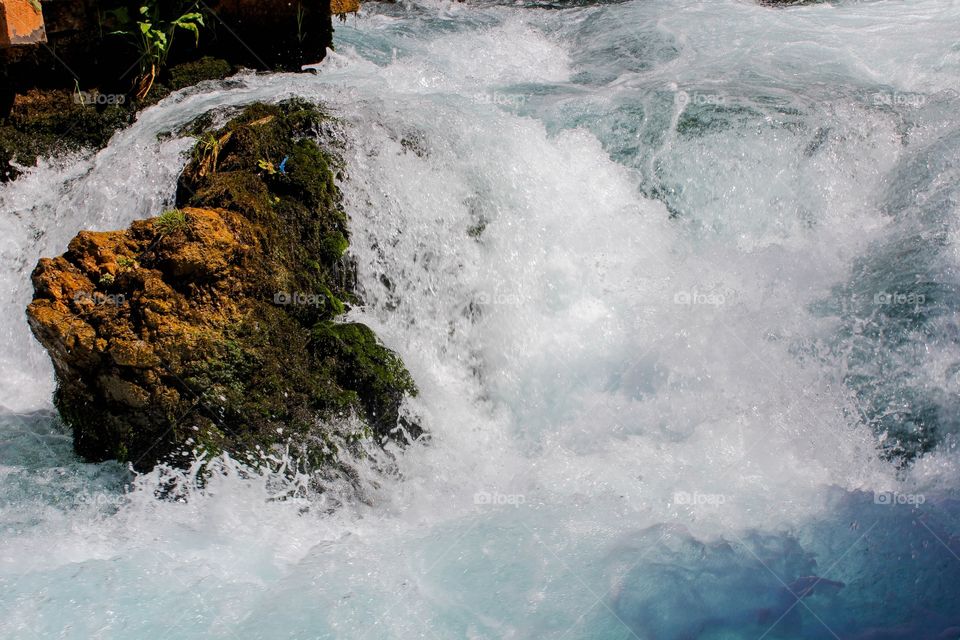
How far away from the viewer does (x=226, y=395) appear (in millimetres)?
4160

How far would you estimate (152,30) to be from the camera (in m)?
6.18

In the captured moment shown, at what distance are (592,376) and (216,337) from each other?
7.15 feet

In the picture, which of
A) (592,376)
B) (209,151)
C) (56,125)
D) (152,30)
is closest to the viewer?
(209,151)

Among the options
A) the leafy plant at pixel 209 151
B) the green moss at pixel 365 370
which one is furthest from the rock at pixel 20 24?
the green moss at pixel 365 370

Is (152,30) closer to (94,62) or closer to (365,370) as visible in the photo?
(94,62)

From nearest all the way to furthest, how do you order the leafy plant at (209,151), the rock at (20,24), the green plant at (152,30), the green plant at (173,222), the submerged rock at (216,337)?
the submerged rock at (216,337)
the green plant at (173,222)
the leafy plant at (209,151)
the rock at (20,24)
the green plant at (152,30)

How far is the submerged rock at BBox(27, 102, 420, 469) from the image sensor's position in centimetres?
403

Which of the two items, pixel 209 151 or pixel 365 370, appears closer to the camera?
pixel 365 370

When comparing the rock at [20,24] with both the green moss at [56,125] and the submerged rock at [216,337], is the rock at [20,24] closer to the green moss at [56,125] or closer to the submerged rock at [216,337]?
the green moss at [56,125]

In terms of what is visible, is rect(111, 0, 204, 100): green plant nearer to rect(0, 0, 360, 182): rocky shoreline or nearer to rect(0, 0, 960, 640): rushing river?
rect(0, 0, 360, 182): rocky shoreline

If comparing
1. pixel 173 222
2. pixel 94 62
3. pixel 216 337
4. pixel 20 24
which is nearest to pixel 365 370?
pixel 216 337

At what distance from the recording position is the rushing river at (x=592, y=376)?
389 centimetres

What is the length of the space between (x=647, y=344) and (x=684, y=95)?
227 cm

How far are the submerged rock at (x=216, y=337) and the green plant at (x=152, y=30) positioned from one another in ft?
6.36
